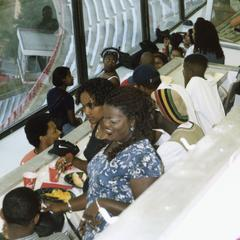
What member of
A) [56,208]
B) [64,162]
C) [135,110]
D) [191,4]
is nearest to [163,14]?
[191,4]

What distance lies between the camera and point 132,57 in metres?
7.25

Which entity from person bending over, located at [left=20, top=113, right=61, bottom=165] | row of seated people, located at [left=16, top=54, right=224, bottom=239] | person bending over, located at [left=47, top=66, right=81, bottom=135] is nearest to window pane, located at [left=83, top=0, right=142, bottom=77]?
person bending over, located at [left=47, top=66, right=81, bottom=135]

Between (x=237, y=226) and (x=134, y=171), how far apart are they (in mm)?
686

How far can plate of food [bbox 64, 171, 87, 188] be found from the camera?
9.53 feet

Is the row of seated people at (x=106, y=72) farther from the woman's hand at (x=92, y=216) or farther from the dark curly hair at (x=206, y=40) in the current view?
the woman's hand at (x=92, y=216)

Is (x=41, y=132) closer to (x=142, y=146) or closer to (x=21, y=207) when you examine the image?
(x=21, y=207)

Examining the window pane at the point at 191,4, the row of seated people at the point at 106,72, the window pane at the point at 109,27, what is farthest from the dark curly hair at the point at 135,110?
the window pane at the point at 191,4

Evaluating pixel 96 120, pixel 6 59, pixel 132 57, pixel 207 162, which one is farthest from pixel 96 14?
pixel 207 162

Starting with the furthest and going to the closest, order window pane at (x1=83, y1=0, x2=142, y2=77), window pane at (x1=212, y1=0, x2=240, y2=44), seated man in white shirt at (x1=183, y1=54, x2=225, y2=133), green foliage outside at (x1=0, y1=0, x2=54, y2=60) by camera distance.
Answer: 1. window pane at (x1=212, y1=0, x2=240, y2=44)
2. window pane at (x1=83, y1=0, x2=142, y2=77)
3. green foliage outside at (x1=0, y1=0, x2=54, y2=60)
4. seated man in white shirt at (x1=183, y1=54, x2=225, y2=133)

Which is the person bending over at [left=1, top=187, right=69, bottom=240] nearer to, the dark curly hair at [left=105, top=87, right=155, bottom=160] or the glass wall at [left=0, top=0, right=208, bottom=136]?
the dark curly hair at [left=105, top=87, right=155, bottom=160]

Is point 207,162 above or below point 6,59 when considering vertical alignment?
above

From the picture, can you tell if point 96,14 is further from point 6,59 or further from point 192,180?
point 192,180

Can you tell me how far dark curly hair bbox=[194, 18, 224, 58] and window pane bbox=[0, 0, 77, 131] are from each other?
1.95 metres

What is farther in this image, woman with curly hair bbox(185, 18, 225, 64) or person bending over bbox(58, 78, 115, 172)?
woman with curly hair bbox(185, 18, 225, 64)
